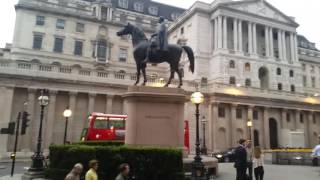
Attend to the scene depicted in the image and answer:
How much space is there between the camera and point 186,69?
59406 mm

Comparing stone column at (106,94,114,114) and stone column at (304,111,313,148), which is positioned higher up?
stone column at (106,94,114,114)

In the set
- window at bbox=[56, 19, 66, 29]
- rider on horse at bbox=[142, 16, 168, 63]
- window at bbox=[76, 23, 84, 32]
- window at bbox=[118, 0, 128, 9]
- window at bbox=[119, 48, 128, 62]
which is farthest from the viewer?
window at bbox=[118, 0, 128, 9]

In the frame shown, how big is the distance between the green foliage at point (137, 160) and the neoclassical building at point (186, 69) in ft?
80.1

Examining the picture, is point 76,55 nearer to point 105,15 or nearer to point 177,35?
point 105,15

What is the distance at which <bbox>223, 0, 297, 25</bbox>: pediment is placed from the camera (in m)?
61.0

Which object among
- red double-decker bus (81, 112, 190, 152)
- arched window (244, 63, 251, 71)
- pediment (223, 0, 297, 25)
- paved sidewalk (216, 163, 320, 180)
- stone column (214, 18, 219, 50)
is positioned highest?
pediment (223, 0, 297, 25)

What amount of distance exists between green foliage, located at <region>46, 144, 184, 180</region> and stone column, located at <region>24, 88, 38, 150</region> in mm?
26100

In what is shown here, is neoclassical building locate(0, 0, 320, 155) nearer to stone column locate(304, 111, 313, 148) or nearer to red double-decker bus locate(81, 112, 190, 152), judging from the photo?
stone column locate(304, 111, 313, 148)

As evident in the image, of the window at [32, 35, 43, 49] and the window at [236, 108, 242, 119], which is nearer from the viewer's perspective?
the window at [236, 108, 242, 119]

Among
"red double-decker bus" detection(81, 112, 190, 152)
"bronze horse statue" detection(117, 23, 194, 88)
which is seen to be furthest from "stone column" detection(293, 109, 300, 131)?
"bronze horse statue" detection(117, 23, 194, 88)

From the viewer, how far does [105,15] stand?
63688 millimetres

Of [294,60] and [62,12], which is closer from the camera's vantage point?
[62,12]

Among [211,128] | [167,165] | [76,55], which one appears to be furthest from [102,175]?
[76,55]

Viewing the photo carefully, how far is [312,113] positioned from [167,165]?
50338 mm
